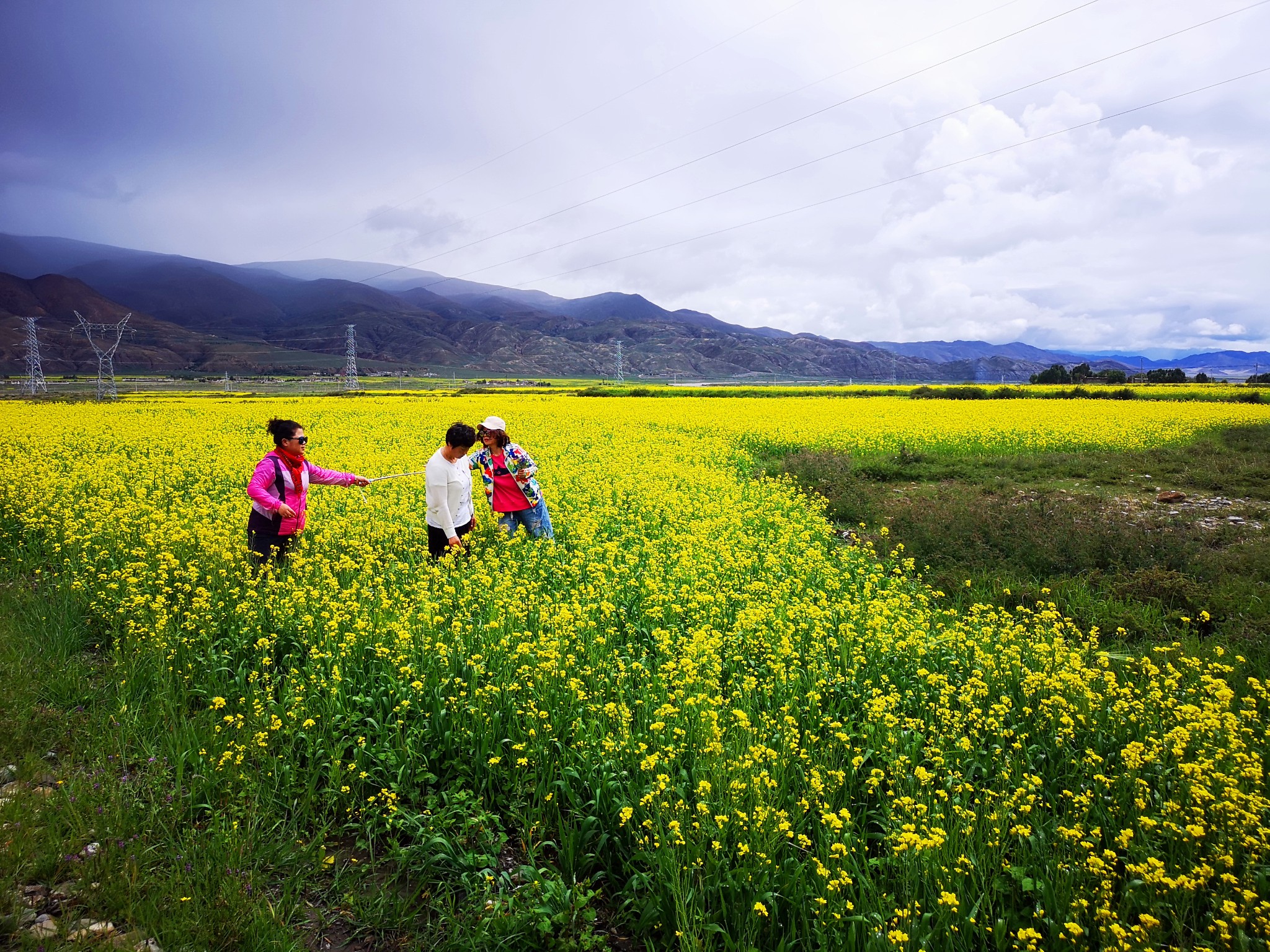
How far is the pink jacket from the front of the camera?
6840 mm

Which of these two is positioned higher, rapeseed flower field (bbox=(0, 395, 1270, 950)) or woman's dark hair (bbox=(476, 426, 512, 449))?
woman's dark hair (bbox=(476, 426, 512, 449))

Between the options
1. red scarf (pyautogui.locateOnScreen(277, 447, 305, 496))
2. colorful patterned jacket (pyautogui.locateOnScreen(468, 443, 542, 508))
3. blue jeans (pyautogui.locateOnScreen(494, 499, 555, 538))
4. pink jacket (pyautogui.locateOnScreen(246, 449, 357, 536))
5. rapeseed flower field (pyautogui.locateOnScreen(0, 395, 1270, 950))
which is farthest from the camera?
blue jeans (pyautogui.locateOnScreen(494, 499, 555, 538))

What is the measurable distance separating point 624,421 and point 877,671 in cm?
1976

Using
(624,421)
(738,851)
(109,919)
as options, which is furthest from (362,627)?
(624,421)

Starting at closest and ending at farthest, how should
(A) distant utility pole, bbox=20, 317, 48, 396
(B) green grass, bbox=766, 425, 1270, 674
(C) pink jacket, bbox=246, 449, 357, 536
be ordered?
1. (B) green grass, bbox=766, 425, 1270, 674
2. (C) pink jacket, bbox=246, 449, 357, 536
3. (A) distant utility pole, bbox=20, 317, 48, 396

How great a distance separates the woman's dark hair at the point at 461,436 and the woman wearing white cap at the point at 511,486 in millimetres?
684

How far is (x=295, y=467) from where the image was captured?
7.23 meters

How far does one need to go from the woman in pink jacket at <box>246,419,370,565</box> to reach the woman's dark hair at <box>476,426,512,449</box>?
6.26 ft

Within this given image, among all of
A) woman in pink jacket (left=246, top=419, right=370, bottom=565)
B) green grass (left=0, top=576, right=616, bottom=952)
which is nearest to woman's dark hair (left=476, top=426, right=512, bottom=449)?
woman in pink jacket (left=246, top=419, right=370, bottom=565)

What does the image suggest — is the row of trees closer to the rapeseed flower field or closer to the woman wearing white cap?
the rapeseed flower field

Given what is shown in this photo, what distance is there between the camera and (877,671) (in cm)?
493

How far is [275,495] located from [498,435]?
2.51 m

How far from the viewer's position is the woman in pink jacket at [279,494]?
6855 mm

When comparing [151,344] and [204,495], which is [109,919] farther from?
[151,344]
